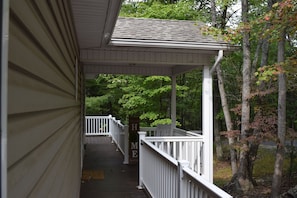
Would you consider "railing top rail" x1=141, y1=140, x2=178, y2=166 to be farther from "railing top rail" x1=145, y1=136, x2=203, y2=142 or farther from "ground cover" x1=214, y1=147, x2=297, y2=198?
"ground cover" x1=214, y1=147, x2=297, y2=198

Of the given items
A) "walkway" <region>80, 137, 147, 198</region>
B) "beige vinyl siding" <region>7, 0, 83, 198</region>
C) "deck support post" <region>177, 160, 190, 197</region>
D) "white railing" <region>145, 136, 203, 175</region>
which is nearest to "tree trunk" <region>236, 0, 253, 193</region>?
"white railing" <region>145, 136, 203, 175</region>

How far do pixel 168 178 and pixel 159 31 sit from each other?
12.1ft

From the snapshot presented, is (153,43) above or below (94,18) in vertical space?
above

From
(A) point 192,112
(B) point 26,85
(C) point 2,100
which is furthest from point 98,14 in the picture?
(A) point 192,112

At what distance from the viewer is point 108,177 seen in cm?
751

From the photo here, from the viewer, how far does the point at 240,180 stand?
8.69 m

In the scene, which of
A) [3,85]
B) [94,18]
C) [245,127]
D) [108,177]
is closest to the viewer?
[3,85]

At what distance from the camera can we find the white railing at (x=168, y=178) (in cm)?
265

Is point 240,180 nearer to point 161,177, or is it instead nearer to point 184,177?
point 161,177

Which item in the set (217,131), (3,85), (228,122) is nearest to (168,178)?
(3,85)

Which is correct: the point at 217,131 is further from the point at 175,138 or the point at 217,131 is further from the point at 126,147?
the point at 175,138

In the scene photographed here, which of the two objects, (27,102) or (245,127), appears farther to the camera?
(245,127)

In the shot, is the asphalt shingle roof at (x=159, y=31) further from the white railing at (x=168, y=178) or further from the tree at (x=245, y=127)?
the white railing at (x=168, y=178)

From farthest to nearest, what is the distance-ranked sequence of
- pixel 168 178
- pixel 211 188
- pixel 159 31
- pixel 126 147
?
pixel 126 147 → pixel 159 31 → pixel 168 178 → pixel 211 188
